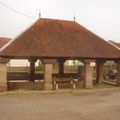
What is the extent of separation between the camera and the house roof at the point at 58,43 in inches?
1045

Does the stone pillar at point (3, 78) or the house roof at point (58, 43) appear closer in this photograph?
the stone pillar at point (3, 78)

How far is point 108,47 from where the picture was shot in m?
30.6

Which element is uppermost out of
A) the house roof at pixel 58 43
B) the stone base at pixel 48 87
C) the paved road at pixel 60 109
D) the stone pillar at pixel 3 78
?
the house roof at pixel 58 43

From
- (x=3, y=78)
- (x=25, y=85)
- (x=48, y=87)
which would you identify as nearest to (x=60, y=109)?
(x=3, y=78)

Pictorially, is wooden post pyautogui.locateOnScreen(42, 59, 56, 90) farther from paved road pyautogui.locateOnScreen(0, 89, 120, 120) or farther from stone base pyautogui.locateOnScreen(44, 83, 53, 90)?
paved road pyautogui.locateOnScreen(0, 89, 120, 120)

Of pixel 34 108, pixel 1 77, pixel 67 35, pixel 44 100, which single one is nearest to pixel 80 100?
pixel 44 100

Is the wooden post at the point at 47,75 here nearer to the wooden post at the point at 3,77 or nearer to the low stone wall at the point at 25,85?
the low stone wall at the point at 25,85

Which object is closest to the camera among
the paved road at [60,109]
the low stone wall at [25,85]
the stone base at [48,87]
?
the paved road at [60,109]

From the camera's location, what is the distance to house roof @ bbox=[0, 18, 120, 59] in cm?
2655

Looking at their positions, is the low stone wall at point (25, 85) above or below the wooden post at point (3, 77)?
below

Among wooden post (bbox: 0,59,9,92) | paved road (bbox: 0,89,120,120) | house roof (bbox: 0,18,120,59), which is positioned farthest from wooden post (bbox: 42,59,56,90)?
paved road (bbox: 0,89,120,120)

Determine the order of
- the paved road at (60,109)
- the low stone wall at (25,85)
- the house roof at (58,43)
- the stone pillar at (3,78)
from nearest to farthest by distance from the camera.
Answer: the paved road at (60,109), the stone pillar at (3,78), the house roof at (58,43), the low stone wall at (25,85)

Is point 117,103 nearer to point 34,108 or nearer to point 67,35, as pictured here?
point 34,108

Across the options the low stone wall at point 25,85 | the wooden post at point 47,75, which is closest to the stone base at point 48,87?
the wooden post at point 47,75
